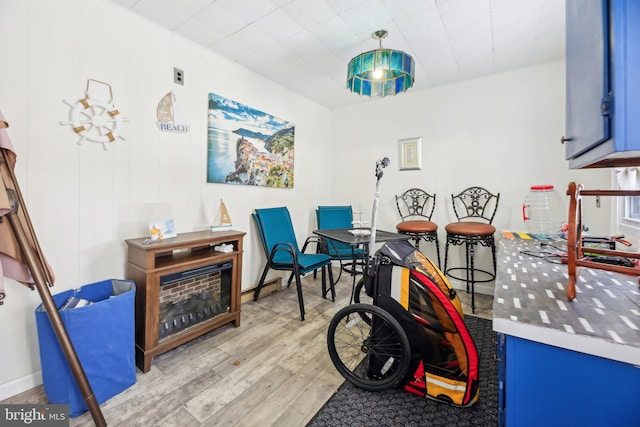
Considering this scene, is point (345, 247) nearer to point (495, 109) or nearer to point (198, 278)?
point (198, 278)

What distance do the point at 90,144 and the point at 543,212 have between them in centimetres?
424

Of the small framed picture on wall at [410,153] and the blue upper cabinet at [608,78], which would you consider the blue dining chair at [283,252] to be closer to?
the small framed picture on wall at [410,153]

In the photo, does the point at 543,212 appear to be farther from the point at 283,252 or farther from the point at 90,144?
the point at 90,144

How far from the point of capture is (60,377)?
139 cm

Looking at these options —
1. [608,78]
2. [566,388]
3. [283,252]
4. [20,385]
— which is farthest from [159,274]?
[608,78]

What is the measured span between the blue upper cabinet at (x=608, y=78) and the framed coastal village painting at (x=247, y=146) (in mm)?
2564

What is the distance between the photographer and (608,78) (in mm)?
677

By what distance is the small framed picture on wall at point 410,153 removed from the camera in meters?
3.51

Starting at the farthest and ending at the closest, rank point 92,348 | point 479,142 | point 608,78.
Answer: point 479,142 < point 92,348 < point 608,78

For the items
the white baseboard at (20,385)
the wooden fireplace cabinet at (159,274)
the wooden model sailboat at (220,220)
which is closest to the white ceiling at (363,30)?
the wooden model sailboat at (220,220)

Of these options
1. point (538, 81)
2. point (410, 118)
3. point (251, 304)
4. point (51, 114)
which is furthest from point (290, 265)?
point (538, 81)

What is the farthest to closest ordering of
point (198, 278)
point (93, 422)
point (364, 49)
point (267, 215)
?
point (267, 215) < point (364, 49) < point (198, 278) < point (93, 422)

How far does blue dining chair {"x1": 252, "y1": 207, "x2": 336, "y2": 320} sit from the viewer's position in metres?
2.56

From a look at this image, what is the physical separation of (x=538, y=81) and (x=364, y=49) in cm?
192
